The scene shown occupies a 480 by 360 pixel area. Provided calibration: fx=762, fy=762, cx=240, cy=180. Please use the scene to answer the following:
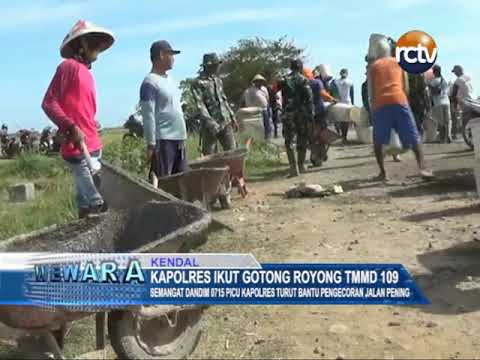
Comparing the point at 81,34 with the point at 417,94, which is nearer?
the point at 81,34

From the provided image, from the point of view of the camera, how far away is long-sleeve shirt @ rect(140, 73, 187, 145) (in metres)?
7.03

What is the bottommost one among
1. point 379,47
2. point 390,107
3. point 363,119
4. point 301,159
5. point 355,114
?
point 301,159

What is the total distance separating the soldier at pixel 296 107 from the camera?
11359 millimetres

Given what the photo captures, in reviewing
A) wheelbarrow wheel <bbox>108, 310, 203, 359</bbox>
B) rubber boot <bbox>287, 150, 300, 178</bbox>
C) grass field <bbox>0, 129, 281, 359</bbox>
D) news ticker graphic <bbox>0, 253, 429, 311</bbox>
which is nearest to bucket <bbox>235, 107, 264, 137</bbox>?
grass field <bbox>0, 129, 281, 359</bbox>

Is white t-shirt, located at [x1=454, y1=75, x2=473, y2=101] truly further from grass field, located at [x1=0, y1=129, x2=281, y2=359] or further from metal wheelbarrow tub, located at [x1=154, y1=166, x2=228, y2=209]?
metal wheelbarrow tub, located at [x1=154, y1=166, x2=228, y2=209]

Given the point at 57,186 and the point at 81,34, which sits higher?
the point at 81,34

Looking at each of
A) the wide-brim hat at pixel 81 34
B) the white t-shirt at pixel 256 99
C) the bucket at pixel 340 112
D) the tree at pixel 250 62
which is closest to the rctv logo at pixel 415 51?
the bucket at pixel 340 112

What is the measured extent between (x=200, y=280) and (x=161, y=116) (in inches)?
154

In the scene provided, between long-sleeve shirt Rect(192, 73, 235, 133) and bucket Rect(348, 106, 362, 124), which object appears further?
bucket Rect(348, 106, 362, 124)

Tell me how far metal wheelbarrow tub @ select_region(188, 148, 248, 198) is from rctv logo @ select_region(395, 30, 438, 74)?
154 inches

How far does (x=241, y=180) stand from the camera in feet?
31.1

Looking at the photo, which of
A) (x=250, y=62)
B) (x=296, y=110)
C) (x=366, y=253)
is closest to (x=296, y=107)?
(x=296, y=110)

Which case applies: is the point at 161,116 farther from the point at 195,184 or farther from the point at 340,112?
the point at 340,112

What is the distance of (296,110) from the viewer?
11.5 m
